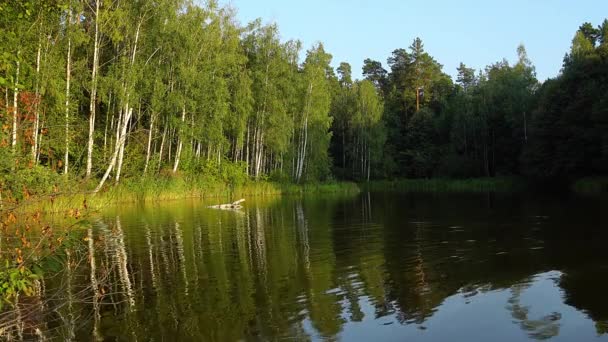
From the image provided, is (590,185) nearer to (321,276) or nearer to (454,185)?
(454,185)

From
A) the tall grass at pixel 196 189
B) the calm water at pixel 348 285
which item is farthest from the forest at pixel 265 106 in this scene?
the calm water at pixel 348 285

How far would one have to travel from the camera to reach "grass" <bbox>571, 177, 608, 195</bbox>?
137ft

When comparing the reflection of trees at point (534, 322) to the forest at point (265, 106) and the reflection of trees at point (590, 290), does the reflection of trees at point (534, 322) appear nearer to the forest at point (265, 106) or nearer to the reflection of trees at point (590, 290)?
the reflection of trees at point (590, 290)

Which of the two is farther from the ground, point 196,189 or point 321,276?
point 196,189

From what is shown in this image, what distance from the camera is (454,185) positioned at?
2185 inches

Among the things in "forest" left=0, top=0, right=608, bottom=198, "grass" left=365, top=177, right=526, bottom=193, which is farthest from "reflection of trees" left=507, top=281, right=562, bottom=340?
"grass" left=365, top=177, right=526, bottom=193

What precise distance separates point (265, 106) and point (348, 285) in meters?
39.7

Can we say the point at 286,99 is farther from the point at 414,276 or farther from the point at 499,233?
the point at 414,276

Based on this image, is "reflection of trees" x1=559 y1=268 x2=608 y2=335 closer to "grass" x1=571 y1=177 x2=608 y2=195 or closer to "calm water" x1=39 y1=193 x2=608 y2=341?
"calm water" x1=39 y1=193 x2=608 y2=341

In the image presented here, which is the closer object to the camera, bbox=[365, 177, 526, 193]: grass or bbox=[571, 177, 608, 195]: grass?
bbox=[571, 177, 608, 195]: grass

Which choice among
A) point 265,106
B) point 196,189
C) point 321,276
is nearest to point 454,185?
point 265,106

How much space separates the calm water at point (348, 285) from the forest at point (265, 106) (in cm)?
309

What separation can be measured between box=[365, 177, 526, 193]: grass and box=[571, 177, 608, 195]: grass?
6.24 metres

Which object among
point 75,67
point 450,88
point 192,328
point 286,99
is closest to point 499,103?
point 450,88
